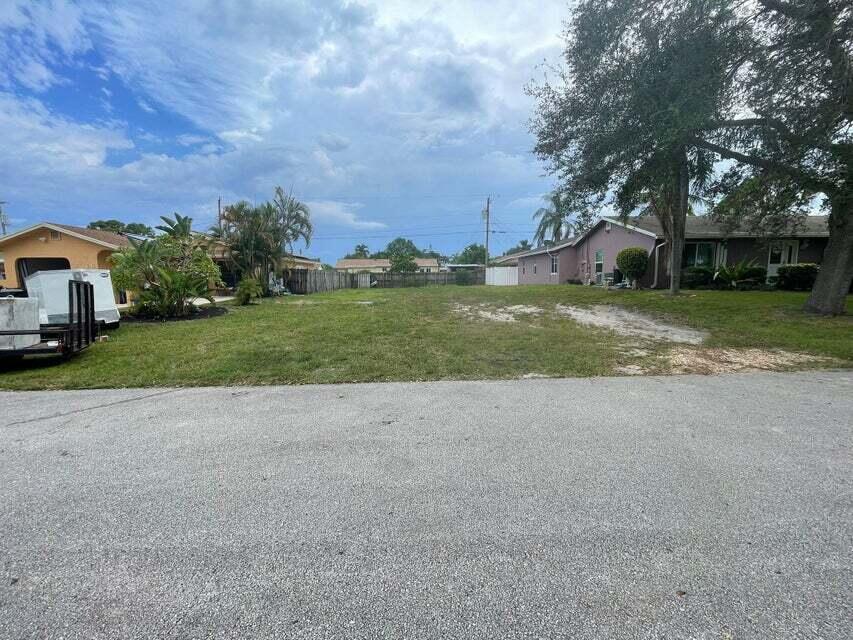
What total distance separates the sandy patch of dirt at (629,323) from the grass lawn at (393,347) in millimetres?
406

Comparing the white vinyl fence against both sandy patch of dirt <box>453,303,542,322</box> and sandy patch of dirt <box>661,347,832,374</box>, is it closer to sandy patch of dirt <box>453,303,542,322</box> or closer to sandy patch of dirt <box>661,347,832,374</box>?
sandy patch of dirt <box>453,303,542,322</box>

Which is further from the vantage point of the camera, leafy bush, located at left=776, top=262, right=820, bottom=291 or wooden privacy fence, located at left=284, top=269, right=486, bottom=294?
wooden privacy fence, located at left=284, top=269, right=486, bottom=294

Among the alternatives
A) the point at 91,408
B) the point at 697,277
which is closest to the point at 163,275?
the point at 91,408

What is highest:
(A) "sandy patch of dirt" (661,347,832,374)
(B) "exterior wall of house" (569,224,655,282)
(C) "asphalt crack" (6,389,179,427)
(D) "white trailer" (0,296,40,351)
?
(B) "exterior wall of house" (569,224,655,282)

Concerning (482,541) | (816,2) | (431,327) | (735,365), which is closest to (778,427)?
(735,365)

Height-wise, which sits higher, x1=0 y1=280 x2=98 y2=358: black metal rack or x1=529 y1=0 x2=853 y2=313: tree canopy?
x1=529 y1=0 x2=853 y2=313: tree canopy

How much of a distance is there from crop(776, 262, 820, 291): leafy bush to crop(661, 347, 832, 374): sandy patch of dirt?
1317cm

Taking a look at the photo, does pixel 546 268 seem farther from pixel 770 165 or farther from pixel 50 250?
pixel 50 250

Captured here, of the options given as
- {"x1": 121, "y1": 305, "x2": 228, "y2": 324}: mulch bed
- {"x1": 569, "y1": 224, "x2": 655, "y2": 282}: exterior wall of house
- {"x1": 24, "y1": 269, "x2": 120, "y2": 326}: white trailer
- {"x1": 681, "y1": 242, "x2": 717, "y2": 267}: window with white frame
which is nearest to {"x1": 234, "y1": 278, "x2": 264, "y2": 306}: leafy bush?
{"x1": 121, "y1": 305, "x2": 228, "y2": 324}: mulch bed

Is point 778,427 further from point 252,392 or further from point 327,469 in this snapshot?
point 252,392

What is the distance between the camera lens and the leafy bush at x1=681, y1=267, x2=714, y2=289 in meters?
17.7

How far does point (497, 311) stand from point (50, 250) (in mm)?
17316

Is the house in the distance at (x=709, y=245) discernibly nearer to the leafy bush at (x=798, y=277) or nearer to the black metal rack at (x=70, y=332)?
the leafy bush at (x=798, y=277)

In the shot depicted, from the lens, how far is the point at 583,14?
29.2ft
